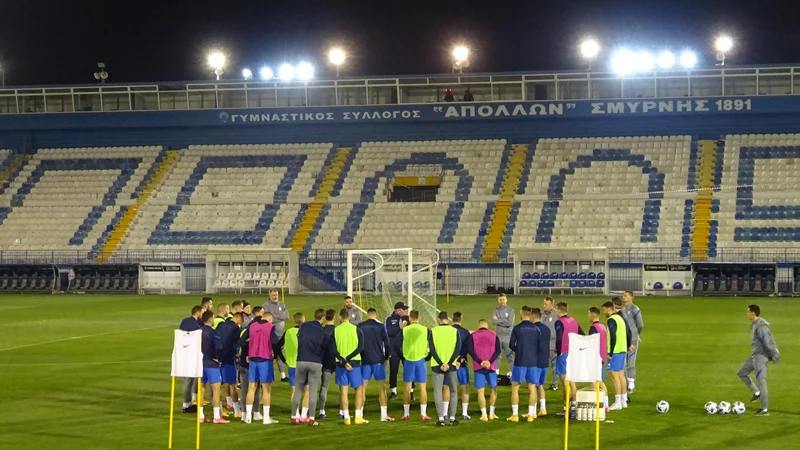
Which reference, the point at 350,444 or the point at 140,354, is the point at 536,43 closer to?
the point at 140,354

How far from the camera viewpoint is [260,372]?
18594 millimetres

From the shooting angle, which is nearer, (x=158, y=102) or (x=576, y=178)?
(x=576, y=178)

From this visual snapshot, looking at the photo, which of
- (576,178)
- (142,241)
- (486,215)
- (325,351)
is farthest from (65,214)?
(325,351)

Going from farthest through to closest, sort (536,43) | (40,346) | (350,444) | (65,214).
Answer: (536,43) < (65,214) < (40,346) < (350,444)

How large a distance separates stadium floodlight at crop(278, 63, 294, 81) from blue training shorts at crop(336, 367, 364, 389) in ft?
153

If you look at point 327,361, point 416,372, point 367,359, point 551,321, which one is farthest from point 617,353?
point 327,361

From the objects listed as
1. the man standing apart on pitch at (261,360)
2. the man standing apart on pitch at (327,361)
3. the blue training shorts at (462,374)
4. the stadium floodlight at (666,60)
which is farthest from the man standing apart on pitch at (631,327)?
the stadium floodlight at (666,60)

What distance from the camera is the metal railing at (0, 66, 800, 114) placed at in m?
56.6

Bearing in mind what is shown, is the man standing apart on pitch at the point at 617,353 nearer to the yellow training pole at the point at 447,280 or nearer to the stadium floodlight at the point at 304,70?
the yellow training pole at the point at 447,280

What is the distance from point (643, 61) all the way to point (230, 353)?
43.9 meters

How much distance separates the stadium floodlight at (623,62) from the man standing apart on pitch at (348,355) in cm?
4242

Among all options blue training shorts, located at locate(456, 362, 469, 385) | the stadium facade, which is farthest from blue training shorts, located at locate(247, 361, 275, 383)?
the stadium facade

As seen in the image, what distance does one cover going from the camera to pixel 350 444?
16.6 metres

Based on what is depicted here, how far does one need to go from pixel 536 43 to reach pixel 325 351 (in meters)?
50.0
